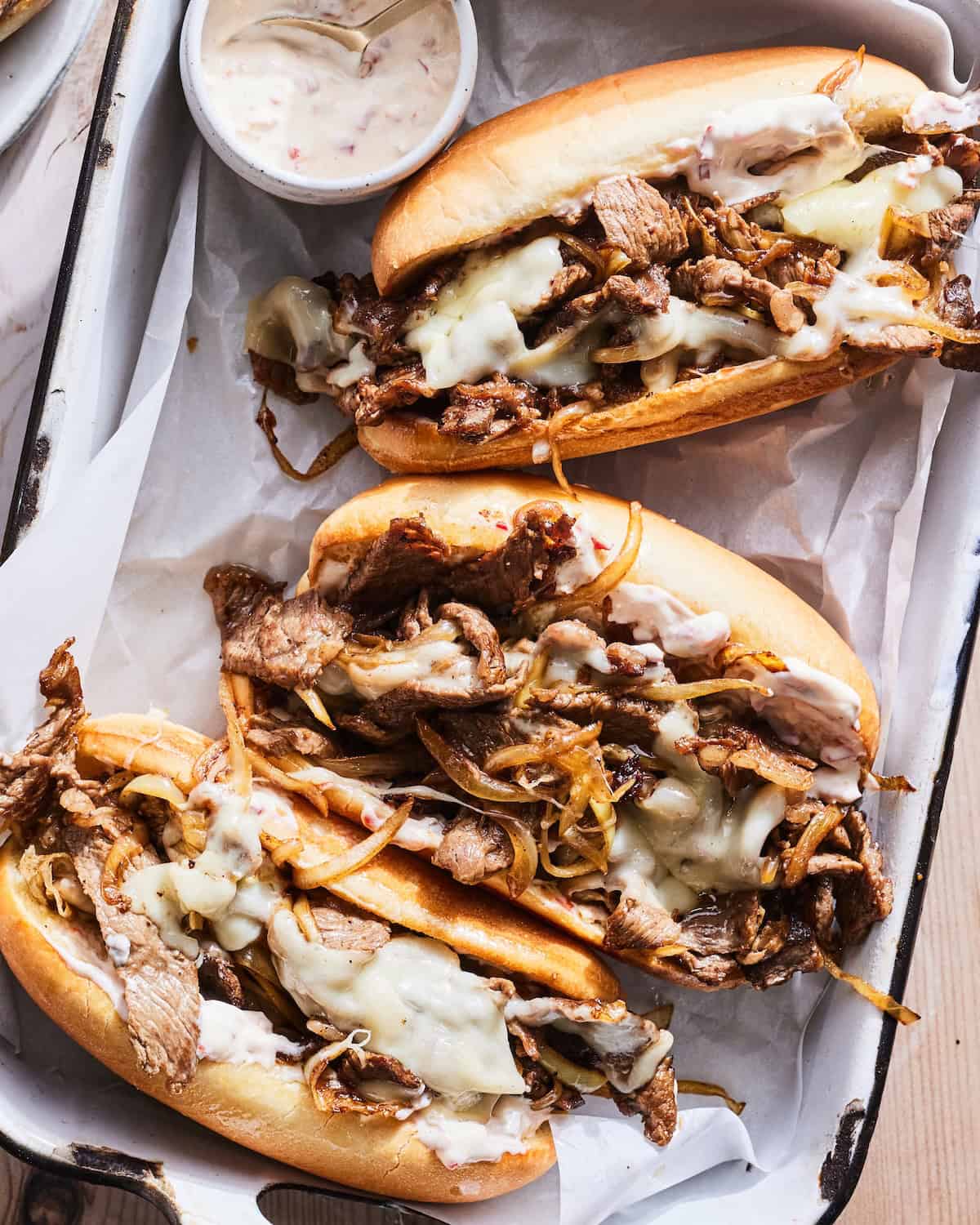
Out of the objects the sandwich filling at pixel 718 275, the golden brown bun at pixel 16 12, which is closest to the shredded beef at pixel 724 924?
the sandwich filling at pixel 718 275

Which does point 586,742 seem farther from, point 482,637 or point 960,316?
point 960,316

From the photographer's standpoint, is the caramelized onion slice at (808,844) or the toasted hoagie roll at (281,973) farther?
the caramelized onion slice at (808,844)

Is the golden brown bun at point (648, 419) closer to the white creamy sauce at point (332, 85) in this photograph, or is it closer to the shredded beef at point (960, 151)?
the shredded beef at point (960, 151)

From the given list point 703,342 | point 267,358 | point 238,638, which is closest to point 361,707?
point 238,638

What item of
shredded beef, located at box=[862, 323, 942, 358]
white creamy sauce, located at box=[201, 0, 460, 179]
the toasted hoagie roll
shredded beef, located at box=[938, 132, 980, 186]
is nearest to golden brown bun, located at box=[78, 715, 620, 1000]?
the toasted hoagie roll

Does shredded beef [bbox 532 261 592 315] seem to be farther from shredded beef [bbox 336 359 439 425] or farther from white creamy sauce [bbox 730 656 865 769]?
white creamy sauce [bbox 730 656 865 769]
